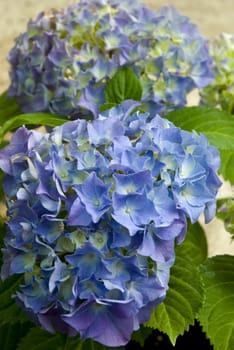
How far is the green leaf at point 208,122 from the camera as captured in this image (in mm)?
901

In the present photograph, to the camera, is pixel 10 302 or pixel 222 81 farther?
pixel 222 81

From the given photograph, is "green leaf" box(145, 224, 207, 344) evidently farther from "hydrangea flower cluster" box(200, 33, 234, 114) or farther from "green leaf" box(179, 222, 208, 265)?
"hydrangea flower cluster" box(200, 33, 234, 114)

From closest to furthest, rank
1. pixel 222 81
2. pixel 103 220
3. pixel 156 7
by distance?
pixel 103 220
pixel 222 81
pixel 156 7

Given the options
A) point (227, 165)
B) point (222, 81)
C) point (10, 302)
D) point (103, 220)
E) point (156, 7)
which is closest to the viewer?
point (103, 220)

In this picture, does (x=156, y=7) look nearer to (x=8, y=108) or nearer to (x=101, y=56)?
(x=8, y=108)

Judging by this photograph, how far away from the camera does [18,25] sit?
84.5 inches

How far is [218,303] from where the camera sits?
2.75 feet

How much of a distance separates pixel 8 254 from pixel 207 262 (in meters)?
0.23

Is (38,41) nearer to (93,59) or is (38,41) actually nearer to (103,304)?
(93,59)

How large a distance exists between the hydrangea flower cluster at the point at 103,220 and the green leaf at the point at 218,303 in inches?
4.0

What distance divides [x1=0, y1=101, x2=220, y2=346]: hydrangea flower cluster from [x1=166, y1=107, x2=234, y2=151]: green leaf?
0.46 feet

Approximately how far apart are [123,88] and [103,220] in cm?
29

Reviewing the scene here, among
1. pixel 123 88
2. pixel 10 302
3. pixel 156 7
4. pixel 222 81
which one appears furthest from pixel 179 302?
pixel 156 7

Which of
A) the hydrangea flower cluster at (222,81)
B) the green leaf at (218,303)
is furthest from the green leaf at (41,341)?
the hydrangea flower cluster at (222,81)
